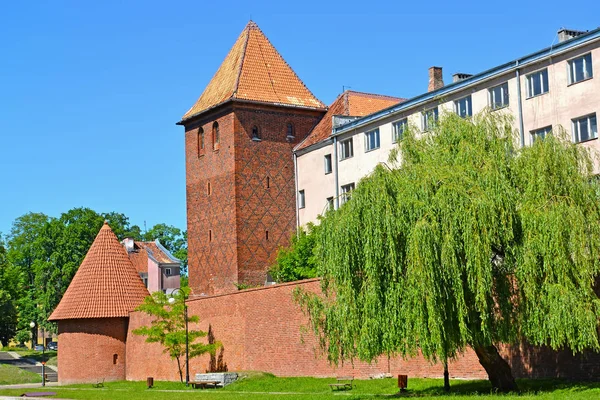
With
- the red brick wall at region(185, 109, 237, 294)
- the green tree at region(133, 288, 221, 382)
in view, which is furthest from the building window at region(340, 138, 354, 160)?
the green tree at region(133, 288, 221, 382)

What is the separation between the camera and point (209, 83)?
52.8m

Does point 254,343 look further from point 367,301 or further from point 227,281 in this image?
point 367,301

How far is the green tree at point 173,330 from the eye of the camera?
3959cm

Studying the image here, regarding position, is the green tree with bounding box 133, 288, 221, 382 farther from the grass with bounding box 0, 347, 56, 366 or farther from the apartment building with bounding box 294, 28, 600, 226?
the grass with bounding box 0, 347, 56, 366

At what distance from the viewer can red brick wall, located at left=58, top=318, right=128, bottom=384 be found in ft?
150

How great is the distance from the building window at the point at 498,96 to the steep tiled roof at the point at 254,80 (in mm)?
15532

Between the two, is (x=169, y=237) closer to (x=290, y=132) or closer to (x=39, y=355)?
(x=39, y=355)

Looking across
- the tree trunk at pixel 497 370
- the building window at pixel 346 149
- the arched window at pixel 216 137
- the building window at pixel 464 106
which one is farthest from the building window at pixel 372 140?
the tree trunk at pixel 497 370

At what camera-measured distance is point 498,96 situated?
36125 millimetres

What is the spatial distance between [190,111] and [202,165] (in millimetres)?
Answer: 3509

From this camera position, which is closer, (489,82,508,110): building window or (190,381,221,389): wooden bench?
(190,381,221,389): wooden bench

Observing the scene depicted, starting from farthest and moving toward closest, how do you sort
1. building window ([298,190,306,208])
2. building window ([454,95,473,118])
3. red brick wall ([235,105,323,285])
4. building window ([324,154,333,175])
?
building window ([298,190,306,208]) → red brick wall ([235,105,323,285]) → building window ([324,154,333,175]) → building window ([454,95,473,118])

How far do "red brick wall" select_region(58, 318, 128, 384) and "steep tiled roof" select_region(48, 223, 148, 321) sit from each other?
1.82 feet

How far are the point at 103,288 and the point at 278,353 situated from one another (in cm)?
1503
